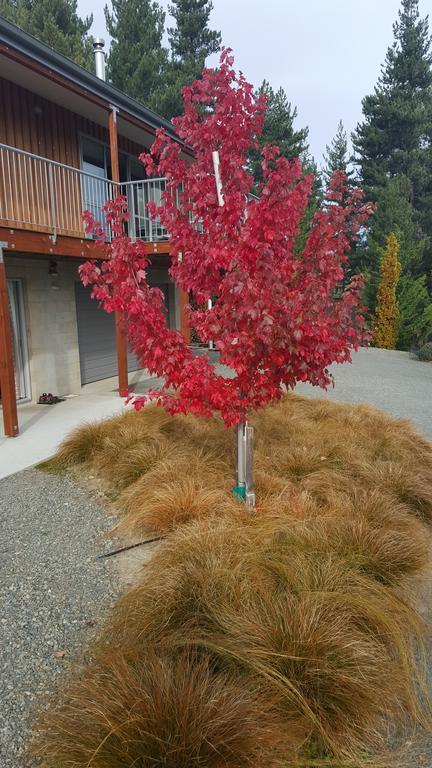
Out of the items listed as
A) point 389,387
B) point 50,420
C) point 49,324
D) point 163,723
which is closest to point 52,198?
point 49,324

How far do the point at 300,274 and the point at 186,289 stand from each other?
0.93 metres

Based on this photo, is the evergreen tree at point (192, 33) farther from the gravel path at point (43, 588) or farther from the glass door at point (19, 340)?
the gravel path at point (43, 588)

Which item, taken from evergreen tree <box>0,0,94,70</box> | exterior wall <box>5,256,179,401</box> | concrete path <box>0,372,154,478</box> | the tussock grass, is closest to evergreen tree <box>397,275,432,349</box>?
concrete path <box>0,372,154,478</box>

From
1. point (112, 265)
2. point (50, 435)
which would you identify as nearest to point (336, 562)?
point (112, 265)

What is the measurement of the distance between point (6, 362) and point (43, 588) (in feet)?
12.3

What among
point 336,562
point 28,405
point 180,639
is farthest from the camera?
point 28,405

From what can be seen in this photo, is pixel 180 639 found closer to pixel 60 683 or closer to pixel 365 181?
pixel 60 683

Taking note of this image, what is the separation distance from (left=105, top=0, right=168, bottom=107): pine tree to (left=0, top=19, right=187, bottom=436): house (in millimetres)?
15705

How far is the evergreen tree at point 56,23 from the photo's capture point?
70.1 ft

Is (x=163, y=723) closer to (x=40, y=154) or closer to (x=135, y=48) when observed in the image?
(x=40, y=154)

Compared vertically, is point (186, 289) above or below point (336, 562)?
above

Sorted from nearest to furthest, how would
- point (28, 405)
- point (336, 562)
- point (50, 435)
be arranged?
point (336, 562) < point (50, 435) < point (28, 405)

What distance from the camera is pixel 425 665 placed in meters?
2.62

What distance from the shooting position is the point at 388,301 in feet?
63.1
